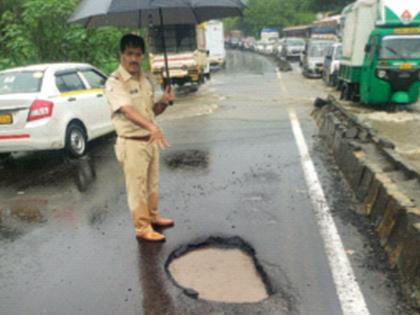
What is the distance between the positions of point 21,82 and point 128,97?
4.74 meters

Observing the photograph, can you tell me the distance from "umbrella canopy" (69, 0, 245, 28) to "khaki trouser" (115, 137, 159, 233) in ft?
4.32

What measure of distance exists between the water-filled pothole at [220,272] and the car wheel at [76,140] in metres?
4.50

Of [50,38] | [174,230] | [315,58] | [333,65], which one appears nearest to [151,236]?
[174,230]

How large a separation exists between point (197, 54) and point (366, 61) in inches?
337

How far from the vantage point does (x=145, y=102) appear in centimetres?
439

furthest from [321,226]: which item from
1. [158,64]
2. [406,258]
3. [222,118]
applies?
[158,64]

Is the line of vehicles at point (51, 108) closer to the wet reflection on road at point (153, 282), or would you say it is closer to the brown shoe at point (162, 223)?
the brown shoe at point (162, 223)

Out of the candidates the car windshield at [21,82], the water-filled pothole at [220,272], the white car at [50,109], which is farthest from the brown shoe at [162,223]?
the car windshield at [21,82]

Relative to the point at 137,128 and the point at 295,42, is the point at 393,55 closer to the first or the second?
the point at 137,128

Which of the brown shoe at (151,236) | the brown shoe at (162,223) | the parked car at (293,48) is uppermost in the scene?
the brown shoe at (151,236)

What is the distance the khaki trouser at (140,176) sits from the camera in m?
4.41

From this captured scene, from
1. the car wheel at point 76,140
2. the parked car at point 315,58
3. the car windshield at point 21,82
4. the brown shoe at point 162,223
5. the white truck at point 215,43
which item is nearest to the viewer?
the brown shoe at point 162,223

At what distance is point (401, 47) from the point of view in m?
12.0

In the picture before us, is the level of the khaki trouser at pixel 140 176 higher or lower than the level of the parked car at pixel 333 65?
higher
